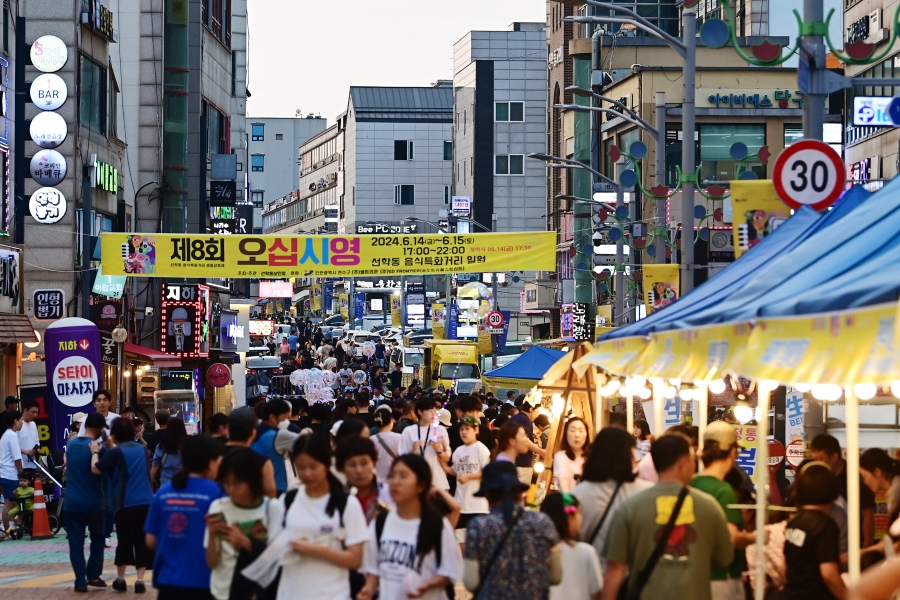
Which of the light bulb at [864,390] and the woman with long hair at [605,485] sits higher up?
the light bulb at [864,390]

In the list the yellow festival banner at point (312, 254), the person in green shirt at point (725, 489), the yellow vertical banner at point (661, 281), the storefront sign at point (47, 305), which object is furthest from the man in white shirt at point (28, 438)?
the person in green shirt at point (725, 489)

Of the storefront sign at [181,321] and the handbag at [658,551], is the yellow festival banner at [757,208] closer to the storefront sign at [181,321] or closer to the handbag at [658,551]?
the handbag at [658,551]

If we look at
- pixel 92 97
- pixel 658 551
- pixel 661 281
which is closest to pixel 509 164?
pixel 92 97

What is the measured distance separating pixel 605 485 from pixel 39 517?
44.6 ft

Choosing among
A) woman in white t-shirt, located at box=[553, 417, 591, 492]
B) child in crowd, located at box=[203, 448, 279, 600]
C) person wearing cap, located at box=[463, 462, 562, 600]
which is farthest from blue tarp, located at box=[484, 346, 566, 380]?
person wearing cap, located at box=[463, 462, 562, 600]

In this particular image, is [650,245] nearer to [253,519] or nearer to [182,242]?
[182,242]

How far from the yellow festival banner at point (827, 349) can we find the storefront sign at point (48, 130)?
90.7 ft

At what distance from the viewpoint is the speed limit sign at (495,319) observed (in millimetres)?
58156

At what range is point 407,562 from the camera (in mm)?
8273

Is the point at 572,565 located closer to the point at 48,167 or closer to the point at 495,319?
the point at 48,167

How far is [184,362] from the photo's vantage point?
4369cm

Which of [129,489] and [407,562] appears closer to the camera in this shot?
[407,562]

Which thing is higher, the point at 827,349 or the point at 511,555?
the point at 827,349

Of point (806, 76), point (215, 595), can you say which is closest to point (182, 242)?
point (806, 76)
